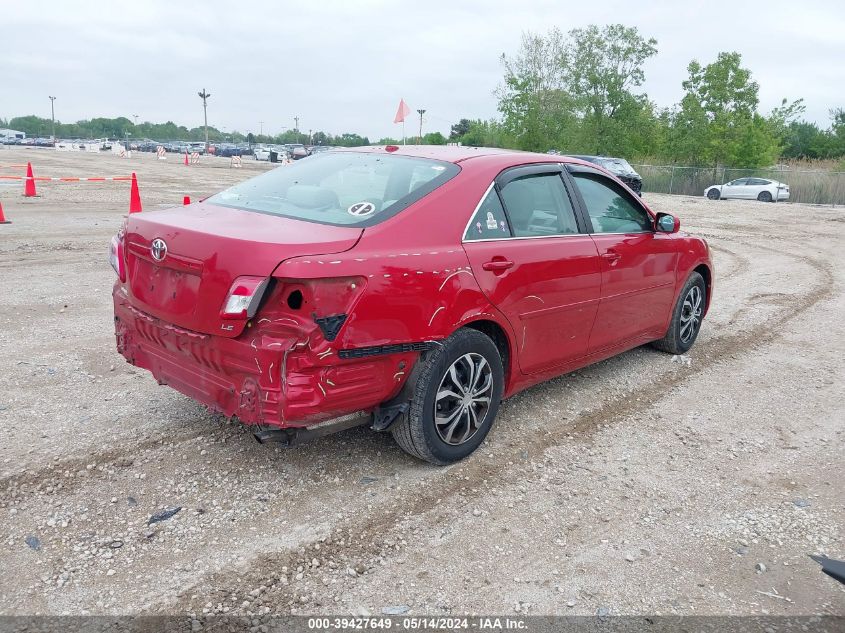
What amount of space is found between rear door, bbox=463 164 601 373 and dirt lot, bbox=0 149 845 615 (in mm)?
589

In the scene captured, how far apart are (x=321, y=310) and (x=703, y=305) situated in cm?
435

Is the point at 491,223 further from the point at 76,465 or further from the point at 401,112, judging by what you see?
the point at 401,112

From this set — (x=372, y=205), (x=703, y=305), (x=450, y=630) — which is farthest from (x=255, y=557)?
(x=703, y=305)

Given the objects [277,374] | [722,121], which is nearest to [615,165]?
[722,121]

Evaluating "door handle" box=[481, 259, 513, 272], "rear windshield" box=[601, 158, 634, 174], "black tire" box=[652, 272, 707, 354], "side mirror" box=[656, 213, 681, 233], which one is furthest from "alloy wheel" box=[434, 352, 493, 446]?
"rear windshield" box=[601, 158, 634, 174]

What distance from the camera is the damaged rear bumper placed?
9.78 ft

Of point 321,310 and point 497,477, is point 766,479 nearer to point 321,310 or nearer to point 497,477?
point 497,477

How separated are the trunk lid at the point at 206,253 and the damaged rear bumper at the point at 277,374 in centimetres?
9

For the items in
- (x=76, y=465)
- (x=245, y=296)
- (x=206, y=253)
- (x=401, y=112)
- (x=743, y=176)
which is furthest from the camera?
(x=743, y=176)

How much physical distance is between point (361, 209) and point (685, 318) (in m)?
3.55

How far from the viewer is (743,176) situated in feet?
122

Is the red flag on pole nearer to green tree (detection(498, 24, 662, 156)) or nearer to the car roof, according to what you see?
the car roof

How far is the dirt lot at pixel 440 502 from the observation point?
2.77 m

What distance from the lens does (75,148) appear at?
79.1m
